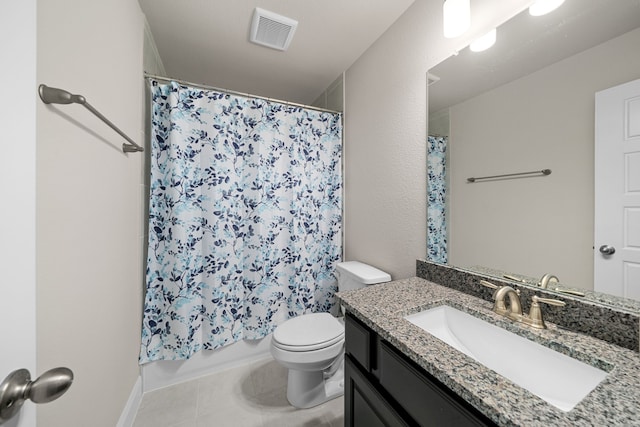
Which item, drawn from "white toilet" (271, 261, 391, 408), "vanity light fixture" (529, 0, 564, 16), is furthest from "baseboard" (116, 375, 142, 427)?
"vanity light fixture" (529, 0, 564, 16)

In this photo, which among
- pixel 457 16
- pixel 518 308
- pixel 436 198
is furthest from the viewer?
pixel 436 198

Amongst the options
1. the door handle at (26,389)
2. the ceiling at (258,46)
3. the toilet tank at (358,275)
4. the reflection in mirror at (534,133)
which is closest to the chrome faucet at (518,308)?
the reflection in mirror at (534,133)

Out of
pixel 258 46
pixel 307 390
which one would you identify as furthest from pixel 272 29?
pixel 307 390

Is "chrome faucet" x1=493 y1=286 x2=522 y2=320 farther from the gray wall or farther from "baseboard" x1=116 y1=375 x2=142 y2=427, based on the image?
"baseboard" x1=116 y1=375 x2=142 y2=427

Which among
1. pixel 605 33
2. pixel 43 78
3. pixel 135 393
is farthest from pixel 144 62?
pixel 605 33

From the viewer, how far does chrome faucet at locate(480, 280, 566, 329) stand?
0.77 meters

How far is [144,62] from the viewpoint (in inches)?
60.8

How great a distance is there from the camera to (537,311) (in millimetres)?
779

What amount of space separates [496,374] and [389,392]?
0.34 metres

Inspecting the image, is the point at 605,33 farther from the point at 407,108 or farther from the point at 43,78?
the point at 43,78

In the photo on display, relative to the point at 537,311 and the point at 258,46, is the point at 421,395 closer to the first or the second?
the point at 537,311

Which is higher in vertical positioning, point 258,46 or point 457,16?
point 258,46

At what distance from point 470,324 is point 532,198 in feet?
1.71

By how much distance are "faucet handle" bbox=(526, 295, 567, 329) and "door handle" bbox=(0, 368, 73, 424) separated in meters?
1.13
